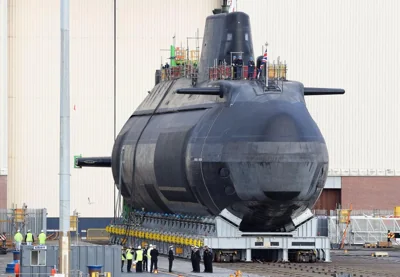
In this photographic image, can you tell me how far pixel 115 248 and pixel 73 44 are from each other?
43.4 m

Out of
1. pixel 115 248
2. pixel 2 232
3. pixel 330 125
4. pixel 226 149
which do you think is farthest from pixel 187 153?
pixel 330 125

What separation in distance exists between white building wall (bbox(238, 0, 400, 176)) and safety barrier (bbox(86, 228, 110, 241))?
16.0 m

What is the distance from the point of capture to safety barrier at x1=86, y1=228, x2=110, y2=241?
270 ft

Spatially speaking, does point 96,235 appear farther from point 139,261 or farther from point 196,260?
point 196,260

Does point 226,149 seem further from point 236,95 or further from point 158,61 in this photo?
point 158,61

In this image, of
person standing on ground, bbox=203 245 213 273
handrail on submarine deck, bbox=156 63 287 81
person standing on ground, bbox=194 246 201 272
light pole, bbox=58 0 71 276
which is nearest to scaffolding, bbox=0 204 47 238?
handrail on submarine deck, bbox=156 63 287 81

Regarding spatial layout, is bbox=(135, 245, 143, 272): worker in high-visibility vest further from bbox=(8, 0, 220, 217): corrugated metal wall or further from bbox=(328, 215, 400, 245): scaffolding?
Answer: bbox=(8, 0, 220, 217): corrugated metal wall

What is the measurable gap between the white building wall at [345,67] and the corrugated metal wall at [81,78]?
546 cm

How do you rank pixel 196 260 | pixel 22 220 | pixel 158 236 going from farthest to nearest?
pixel 22 220 < pixel 158 236 < pixel 196 260

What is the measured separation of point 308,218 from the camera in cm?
5497

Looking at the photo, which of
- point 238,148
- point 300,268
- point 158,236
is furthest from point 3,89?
point 300,268

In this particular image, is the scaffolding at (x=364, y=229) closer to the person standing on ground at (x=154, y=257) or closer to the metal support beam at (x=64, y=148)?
the person standing on ground at (x=154, y=257)

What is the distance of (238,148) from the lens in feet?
173

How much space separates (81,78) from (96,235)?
1130cm
